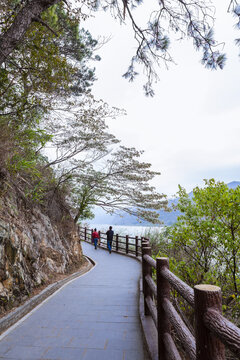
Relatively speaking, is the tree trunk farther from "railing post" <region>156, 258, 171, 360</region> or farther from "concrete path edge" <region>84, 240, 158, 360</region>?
"concrete path edge" <region>84, 240, 158, 360</region>

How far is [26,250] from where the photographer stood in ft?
19.0

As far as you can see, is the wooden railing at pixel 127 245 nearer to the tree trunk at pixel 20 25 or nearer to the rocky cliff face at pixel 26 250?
the rocky cliff face at pixel 26 250

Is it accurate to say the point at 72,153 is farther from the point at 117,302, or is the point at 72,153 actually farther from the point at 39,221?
the point at 117,302

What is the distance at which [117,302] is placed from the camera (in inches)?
207

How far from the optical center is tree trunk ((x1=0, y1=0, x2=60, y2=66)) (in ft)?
14.5

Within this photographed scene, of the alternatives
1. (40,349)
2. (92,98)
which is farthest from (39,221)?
(40,349)

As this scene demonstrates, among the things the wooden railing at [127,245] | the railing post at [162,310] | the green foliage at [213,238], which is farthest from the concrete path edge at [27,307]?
the wooden railing at [127,245]

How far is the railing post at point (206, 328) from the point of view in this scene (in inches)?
48.7

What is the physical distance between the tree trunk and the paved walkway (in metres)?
4.72

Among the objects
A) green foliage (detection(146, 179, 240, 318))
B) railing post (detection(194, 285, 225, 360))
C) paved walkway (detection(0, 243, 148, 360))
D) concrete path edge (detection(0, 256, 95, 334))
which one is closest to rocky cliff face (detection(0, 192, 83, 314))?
concrete path edge (detection(0, 256, 95, 334))

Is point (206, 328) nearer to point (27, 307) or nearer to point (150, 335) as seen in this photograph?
point (150, 335)

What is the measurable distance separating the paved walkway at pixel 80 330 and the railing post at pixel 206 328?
202 cm

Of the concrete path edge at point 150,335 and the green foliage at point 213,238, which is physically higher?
the green foliage at point 213,238

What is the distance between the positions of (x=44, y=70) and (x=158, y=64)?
2767 mm
